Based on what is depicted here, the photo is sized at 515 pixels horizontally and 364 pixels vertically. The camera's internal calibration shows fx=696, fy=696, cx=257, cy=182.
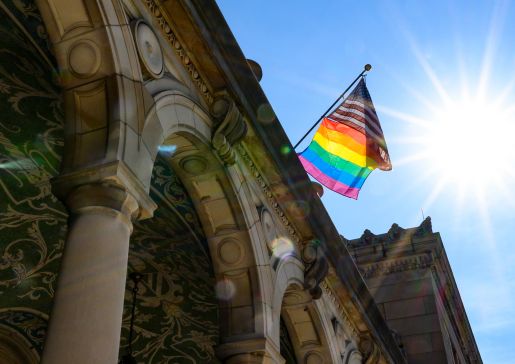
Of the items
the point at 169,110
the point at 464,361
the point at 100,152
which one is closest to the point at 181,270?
the point at 169,110

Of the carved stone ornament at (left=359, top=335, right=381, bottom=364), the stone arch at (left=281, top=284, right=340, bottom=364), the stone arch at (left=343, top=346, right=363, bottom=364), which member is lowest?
the stone arch at (left=281, top=284, right=340, bottom=364)

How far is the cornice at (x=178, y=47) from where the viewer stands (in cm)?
681

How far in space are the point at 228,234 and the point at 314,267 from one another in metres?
2.19

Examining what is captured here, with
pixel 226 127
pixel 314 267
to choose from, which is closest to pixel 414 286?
pixel 314 267

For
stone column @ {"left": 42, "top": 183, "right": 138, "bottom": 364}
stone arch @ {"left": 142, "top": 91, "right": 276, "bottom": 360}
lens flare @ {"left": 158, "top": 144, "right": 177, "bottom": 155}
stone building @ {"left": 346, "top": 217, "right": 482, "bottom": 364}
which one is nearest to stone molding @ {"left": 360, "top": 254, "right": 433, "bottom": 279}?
stone building @ {"left": 346, "top": 217, "right": 482, "bottom": 364}

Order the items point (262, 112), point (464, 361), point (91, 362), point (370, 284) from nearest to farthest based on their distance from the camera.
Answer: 1. point (91, 362)
2. point (262, 112)
3. point (370, 284)
4. point (464, 361)

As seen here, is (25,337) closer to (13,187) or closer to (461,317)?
(13,187)

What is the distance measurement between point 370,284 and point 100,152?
14.4 metres

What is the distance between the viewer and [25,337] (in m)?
10.6

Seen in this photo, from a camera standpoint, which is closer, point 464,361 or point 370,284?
point 370,284

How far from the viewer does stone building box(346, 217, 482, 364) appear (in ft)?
56.4

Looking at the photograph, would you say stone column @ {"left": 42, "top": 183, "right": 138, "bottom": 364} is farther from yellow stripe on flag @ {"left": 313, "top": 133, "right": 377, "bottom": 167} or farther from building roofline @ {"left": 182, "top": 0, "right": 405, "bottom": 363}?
yellow stripe on flag @ {"left": 313, "top": 133, "right": 377, "bottom": 167}

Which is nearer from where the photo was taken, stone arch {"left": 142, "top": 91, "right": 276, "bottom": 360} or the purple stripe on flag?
stone arch {"left": 142, "top": 91, "right": 276, "bottom": 360}

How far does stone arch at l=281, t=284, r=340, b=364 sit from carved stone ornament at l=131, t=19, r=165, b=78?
4.64 metres
